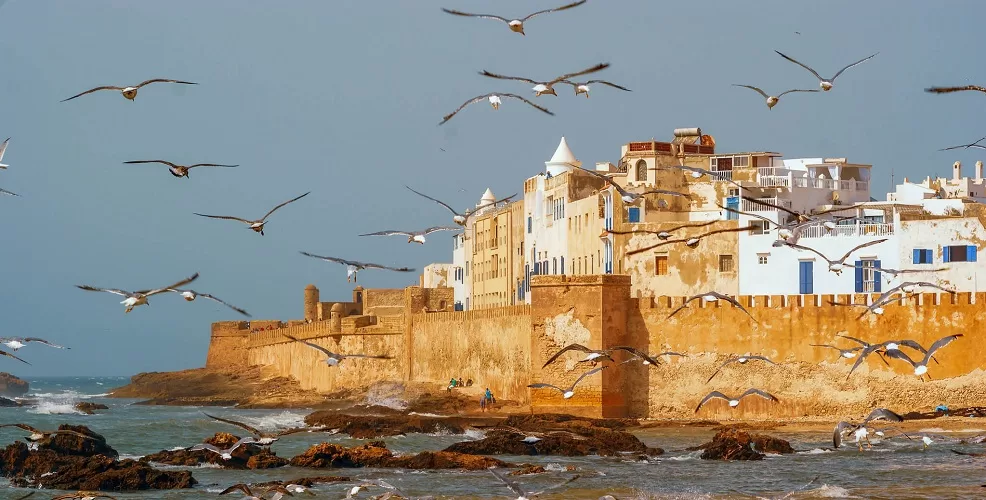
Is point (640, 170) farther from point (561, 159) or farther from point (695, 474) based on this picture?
point (695, 474)

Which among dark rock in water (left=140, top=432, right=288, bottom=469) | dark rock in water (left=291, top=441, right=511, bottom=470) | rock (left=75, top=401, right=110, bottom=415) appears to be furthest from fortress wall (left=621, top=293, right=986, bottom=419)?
rock (left=75, top=401, right=110, bottom=415)

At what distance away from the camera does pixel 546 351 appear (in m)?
44.1

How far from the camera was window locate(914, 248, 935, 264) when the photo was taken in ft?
156

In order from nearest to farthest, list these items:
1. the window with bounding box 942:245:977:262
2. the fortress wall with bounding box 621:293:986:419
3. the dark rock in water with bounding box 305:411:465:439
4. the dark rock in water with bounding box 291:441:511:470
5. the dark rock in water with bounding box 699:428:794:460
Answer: the dark rock in water with bounding box 291:441:511:470 < the dark rock in water with bounding box 699:428:794:460 < the fortress wall with bounding box 621:293:986:419 < the dark rock in water with bounding box 305:411:465:439 < the window with bounding box 942:245:977:262

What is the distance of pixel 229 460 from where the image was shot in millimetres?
33062

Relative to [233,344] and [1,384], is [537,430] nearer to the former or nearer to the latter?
[233,344]

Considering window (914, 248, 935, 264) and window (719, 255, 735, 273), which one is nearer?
window (914, 248, 935, 264)

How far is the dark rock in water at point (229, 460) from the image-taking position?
108 feet

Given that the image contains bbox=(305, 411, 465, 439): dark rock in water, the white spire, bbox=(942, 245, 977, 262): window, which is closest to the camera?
A: bbox=(305, 411, 465, 439): dark rock in water

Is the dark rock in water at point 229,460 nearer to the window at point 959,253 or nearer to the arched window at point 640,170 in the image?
the window at point 959,253

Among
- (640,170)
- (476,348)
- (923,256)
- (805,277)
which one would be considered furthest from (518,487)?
(640,170)

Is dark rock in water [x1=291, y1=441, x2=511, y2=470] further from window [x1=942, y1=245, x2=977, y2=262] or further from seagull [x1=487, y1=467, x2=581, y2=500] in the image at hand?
window [x1=942, y1=245, x2=977, y2=262]

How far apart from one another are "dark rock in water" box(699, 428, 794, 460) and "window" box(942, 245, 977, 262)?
45.8 ft

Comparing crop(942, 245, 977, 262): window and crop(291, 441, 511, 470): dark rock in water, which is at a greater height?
crop(942, 245, 977, 262): window
